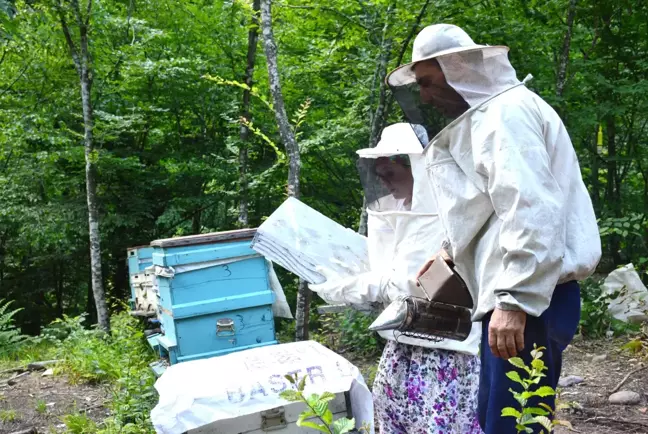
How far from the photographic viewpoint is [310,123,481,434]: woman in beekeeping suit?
7.45 ft

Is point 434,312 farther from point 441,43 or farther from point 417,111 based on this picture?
point 441,43

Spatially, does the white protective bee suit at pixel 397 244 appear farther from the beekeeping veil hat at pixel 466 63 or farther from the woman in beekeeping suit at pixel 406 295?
the beekeeping veil hat at pixel 466 63

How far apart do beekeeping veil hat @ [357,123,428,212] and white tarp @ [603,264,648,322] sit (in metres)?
4.22

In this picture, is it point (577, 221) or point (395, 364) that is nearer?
point (577, 221)

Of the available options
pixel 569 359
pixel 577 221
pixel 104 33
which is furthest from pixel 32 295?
pixel 577 221

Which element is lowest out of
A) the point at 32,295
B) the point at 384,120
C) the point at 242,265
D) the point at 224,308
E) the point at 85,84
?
the point at 32,295

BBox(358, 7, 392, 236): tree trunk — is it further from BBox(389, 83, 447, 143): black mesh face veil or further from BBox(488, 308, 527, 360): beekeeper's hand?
BBox(488, 308, 527, 360): beekeeper's hand

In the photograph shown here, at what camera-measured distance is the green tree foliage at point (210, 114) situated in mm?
6988

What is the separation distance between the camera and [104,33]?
8.84 metres

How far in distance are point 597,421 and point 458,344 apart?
2156mm

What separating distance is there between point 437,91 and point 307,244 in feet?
3.07

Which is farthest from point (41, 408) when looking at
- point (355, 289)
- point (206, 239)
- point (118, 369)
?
point (355, 289)

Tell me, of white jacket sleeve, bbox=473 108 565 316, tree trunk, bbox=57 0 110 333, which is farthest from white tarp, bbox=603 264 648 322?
tree trunk, bbox=57 0 110 333

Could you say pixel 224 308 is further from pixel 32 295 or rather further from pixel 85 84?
pixel 32 295
